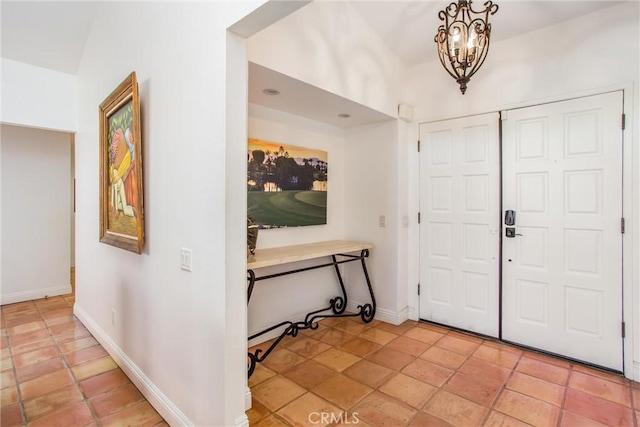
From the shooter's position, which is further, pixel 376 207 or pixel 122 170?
pixel 376 207

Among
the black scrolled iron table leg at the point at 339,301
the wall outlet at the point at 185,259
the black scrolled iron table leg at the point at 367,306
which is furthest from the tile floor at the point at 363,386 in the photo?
the wall outlet at the point at 185,259

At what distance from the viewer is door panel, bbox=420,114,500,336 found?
9.98 feet

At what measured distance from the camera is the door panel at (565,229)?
247 centimetres

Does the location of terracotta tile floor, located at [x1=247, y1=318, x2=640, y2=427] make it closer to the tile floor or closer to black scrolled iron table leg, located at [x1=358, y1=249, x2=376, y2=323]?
the tile floor

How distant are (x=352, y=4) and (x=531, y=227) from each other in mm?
2494

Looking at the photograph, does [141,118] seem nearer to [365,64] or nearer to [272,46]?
[272,46]

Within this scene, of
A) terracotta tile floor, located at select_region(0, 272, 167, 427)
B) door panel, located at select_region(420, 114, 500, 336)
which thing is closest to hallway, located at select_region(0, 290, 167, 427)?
terracotta tile floor, located at select_region(0, 272, 167, 427)

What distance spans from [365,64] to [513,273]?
2.35 metres

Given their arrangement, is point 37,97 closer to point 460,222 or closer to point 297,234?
point 297,234

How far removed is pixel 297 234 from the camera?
3283mm

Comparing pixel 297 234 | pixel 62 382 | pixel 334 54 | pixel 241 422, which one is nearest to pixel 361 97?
pixel 334 54

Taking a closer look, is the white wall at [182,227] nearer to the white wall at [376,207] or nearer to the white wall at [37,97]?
the white wall at [37,97]

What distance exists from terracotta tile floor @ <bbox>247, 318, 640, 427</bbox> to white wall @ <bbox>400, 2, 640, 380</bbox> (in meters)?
0.58

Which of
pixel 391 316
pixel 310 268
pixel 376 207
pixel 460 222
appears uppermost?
pixel 376 207
